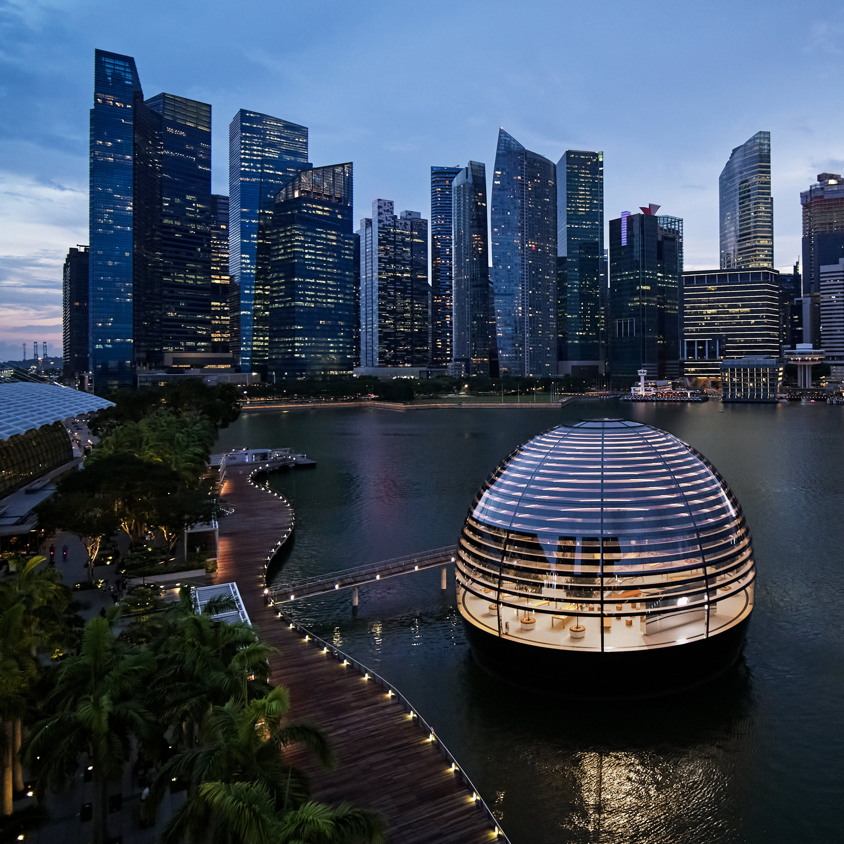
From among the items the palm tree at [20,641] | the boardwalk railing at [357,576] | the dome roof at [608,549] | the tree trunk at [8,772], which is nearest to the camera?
the palm tree at [20,641]

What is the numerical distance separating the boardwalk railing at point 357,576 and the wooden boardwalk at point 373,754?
2.44 m

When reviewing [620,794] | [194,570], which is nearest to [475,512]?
[620,794]

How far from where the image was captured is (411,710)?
25.5m

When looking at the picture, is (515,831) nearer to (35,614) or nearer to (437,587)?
(35,614)

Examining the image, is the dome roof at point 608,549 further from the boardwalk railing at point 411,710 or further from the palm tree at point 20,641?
the palm tree at point 20,641

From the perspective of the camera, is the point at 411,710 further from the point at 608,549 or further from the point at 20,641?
the point at 20,641

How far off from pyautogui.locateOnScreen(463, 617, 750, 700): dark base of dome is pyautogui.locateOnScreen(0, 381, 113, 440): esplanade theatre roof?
35277mm

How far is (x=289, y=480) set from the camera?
3487 inches

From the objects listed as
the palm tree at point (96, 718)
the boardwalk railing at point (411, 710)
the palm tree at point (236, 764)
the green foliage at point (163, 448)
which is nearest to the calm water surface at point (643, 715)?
the boardwalk railing at point (411, 710)

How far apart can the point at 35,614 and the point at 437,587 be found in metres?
26.5

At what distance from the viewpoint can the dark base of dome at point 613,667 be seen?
2716 centimetres

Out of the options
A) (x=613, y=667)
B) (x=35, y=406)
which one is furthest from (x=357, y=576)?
(x=35, y=406)

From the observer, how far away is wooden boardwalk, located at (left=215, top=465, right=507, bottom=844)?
19422 mm

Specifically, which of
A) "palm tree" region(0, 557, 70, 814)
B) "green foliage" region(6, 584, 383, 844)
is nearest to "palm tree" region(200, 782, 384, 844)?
"green foliage" region(6, 584, 383, 844)
